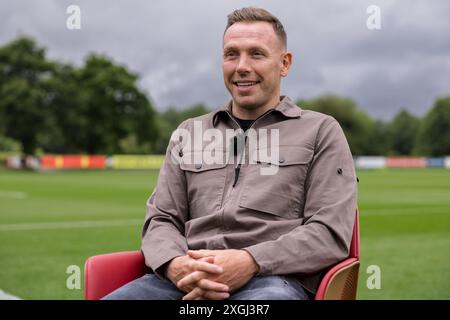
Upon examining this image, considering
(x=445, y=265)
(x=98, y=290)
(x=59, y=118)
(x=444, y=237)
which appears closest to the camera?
(x=98, y=290)

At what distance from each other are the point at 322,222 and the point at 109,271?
970mm

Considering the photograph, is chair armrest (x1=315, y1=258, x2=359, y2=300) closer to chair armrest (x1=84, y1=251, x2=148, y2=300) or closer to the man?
the man

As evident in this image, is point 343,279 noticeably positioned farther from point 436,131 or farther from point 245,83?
point 436,131

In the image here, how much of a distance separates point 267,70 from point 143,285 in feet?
3.59

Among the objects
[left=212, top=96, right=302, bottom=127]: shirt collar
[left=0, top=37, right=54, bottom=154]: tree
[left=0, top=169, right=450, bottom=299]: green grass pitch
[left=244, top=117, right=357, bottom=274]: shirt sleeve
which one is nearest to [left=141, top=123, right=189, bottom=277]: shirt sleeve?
[left=212, top=96, right=302, bottom=127]: shirt collar

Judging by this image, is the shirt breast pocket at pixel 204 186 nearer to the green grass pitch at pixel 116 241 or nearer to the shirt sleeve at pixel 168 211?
the shirt sleeve at pixel 168 211

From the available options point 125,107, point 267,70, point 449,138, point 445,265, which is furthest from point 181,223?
point 449,138

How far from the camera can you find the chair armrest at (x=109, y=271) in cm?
288

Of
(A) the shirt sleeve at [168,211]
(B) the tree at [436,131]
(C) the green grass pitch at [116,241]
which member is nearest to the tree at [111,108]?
(B) the tree at [436,131]

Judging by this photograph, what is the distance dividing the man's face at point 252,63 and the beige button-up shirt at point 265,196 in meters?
0.10

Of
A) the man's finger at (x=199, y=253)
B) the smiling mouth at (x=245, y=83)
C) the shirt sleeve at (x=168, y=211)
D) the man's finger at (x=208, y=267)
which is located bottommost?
the man's finger at (x=208, y=267)

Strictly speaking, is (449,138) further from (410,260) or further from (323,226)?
(323,226)

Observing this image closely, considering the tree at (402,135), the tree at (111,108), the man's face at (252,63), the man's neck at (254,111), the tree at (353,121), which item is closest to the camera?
the man's face at (252,63)
